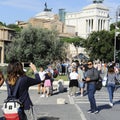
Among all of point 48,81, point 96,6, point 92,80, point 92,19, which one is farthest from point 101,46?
point 92,19

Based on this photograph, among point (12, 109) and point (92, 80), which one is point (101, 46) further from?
point (12, 109)

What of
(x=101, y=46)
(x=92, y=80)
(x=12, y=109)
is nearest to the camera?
(x=12, y=109)

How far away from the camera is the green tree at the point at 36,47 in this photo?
195 feet

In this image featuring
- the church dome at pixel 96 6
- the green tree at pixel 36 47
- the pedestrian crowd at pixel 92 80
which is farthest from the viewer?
the church dome at pixel 96 6

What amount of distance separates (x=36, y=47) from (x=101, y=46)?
38072mm

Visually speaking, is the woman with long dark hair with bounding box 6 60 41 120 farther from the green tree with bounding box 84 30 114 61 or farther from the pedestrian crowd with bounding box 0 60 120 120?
the green tree with bounding box 84 30 114 61

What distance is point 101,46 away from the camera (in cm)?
9662

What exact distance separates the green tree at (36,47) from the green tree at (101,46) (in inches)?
1307

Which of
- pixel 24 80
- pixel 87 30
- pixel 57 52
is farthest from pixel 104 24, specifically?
pixel 24 80

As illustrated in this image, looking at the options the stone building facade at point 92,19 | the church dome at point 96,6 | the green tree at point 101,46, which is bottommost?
the green tree at point 101,46

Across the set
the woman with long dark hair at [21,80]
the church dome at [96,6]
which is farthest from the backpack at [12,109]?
the church dome at [96,6]

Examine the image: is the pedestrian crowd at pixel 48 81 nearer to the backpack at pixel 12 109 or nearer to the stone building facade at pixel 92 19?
the backpack at pixel 12 109

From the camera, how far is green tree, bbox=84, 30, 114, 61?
95.7m

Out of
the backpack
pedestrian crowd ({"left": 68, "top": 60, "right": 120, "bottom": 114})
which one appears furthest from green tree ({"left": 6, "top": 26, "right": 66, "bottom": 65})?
the backpack
